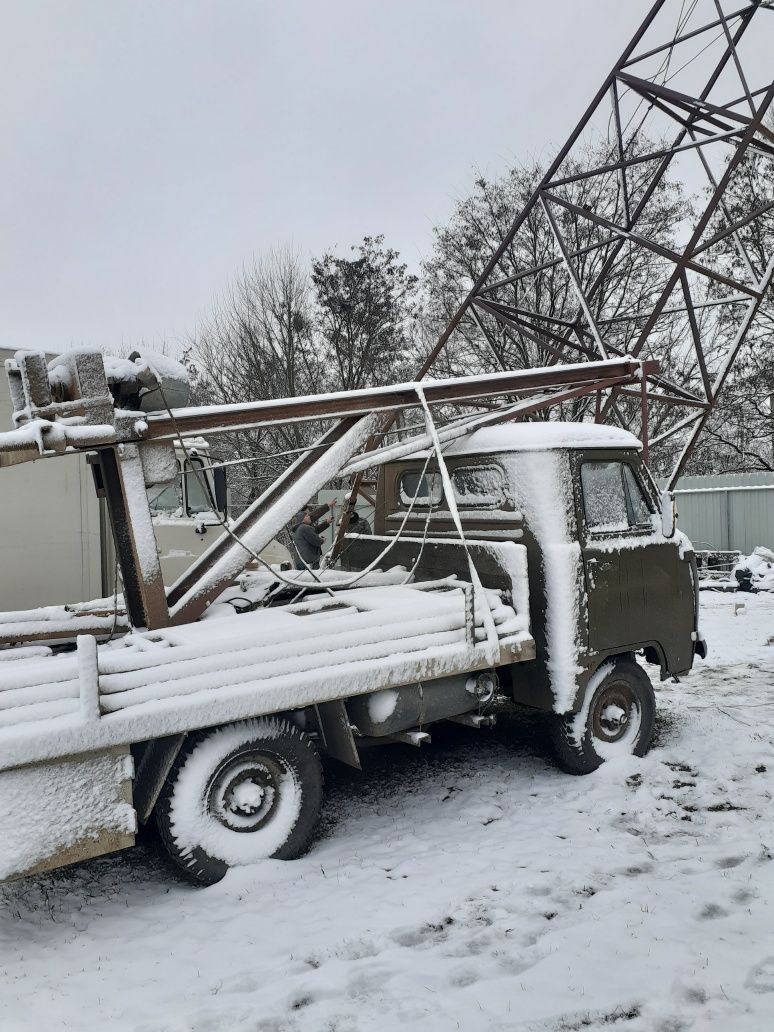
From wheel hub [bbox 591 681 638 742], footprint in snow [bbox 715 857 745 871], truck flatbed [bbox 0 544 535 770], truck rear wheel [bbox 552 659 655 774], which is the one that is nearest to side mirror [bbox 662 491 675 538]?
truck rear wheel [bbox 552 659 655 774]

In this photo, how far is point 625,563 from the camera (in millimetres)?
5070

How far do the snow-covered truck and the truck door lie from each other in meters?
0.02

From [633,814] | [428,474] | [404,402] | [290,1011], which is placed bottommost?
[633,814]

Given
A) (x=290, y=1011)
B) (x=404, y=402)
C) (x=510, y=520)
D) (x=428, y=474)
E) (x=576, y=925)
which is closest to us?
(x=290, y=1011)

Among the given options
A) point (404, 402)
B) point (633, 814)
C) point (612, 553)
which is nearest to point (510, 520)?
point (612, 553)

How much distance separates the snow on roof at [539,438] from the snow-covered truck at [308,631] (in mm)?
17

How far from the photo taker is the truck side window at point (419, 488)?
18.9ft

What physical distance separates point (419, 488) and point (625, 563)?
171 cm

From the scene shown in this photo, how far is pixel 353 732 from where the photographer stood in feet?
13.6

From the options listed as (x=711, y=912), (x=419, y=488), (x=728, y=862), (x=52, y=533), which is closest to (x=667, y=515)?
(x=419, y=488)

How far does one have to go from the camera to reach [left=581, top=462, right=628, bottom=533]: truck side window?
502 cm

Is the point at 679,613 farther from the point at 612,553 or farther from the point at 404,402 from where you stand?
the point at 404,402

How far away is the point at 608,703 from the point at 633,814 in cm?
92

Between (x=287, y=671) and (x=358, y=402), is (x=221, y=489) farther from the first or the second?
(x=287, y=671)
